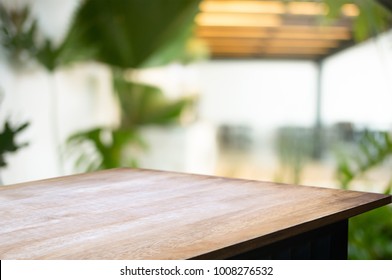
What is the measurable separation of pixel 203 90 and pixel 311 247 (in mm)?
4897

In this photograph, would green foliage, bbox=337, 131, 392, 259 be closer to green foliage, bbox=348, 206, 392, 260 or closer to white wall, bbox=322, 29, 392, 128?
green foliage, bbox=348, 206, 392, 260

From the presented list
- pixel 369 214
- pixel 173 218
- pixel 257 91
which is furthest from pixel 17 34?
pixel 257 91

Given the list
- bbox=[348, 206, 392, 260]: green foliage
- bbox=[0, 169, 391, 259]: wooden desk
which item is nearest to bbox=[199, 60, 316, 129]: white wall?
bbox=[348, 206, 392, 260]: green foliage

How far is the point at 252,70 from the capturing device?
6.61 meters

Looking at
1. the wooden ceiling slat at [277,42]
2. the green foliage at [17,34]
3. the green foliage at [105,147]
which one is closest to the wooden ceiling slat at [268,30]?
the wooden ceiling slat at [277,42]

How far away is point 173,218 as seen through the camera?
1.28 meters

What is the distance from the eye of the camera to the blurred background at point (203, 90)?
3.67 m

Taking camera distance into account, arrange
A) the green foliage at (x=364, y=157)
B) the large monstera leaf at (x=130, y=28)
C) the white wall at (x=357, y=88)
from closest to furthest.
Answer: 1. the green foliage at (x=364, y=157)
2. the large monstera leaf at (x=130, y=28)
3. the white wall at (x=357, y=88)

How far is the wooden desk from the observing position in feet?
3.51

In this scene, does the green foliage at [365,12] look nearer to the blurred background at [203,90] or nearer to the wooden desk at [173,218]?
the blurred background at [203,90]

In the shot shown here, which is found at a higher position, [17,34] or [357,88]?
[17,34]

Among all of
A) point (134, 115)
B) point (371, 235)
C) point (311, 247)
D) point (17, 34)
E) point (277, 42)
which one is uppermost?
point (277, 42)

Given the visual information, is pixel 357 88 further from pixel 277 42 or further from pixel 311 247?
pixel 311 247
